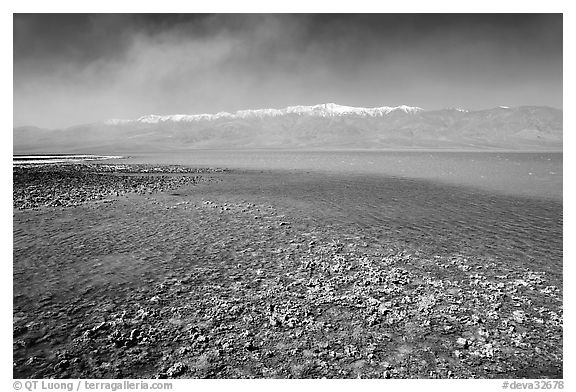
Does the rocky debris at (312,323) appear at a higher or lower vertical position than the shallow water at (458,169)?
lower

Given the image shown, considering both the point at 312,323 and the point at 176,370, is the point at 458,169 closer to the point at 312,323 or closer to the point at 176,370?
the point at 312,323

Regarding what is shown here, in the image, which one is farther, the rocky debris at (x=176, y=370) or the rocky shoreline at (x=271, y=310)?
the rocky shoreline at (x=271, y=310)

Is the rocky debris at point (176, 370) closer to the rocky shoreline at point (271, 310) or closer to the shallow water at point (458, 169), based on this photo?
the rocky shoreline at point (271, 310)

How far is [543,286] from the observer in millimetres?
10180

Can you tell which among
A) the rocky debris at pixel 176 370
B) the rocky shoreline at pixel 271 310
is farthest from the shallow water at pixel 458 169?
the rocky debris at pixel 176 370

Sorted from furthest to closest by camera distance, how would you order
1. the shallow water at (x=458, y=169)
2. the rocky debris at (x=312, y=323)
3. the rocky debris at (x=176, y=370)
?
the shallow water at (x=458, y=169) < the rocky debris at (x=312, y=323) < the rocky debris at (x=176, y=370)

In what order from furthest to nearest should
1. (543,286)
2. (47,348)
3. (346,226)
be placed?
(346,226) → (543,286) → (47,348)
